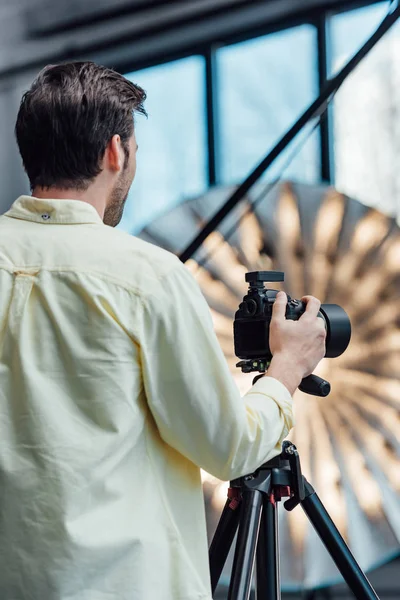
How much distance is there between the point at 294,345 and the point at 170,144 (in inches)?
77.5

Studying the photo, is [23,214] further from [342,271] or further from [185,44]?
[185,44]

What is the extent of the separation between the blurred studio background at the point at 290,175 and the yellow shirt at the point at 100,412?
4.88ft

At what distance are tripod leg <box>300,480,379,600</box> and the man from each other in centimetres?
38

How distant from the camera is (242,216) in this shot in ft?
7.73

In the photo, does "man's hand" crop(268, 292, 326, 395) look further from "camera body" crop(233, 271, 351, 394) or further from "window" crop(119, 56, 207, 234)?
"window" crop(119, 56, 207, 234)

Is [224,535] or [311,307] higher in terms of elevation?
[311,307]

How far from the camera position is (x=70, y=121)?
83 centimetres

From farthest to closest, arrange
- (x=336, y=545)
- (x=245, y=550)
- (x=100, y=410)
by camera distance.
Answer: (x=336, y=545) < (x=245, y=550) < (x=100, y=410)

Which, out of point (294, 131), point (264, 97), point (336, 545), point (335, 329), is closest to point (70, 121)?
point (335, 329)

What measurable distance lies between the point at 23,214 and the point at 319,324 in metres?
0.35

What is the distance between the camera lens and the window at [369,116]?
2.46 meters

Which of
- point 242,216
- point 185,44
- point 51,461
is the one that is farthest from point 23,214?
point 185,44

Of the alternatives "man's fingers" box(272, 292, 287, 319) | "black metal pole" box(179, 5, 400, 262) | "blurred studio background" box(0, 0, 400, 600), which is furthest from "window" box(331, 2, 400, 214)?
"man's fingers" box(272, 292, 287, 319)

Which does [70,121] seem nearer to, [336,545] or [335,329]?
[335,329]
